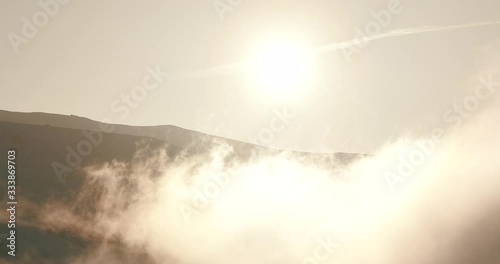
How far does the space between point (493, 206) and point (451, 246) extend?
128 inches

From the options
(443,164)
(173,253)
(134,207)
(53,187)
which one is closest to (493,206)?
(443,164)

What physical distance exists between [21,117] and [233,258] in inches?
3083

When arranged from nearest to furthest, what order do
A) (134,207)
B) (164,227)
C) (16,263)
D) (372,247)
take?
(16,263)
(372,247)
(164,227)
(134,207)

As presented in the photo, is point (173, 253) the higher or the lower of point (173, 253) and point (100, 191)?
the lower

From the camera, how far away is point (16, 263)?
1791cm

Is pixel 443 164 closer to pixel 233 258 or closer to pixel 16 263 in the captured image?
pixel 233 258

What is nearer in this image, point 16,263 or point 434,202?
point 16,263

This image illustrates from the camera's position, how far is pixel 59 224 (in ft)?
72.5

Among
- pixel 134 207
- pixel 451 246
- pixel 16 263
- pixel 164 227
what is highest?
pixel 134 207

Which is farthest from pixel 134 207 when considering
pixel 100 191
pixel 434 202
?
pixel 434 202

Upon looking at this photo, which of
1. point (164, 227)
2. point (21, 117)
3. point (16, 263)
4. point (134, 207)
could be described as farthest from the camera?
point (21, 117)

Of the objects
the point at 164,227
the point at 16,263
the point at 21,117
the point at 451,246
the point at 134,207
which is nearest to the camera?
the point at 16,263

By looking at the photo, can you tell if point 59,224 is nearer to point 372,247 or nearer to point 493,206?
point 372,247

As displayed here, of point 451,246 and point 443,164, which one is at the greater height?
point 443,164
